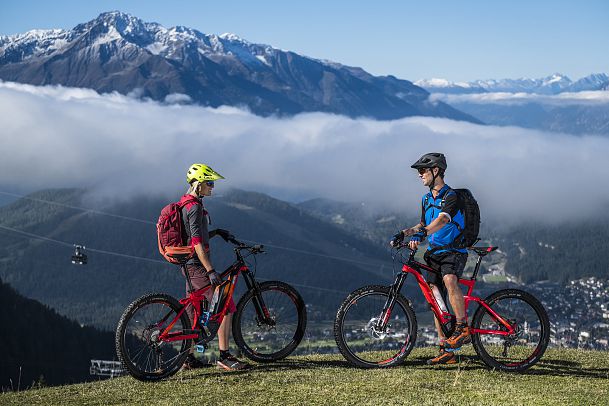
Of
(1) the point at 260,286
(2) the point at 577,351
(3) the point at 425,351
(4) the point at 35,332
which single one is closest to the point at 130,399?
(1) the point at 260,286

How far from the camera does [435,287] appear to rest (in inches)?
512

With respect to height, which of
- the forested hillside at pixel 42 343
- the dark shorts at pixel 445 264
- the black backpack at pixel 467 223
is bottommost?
the forested hillside at pixel 42 343

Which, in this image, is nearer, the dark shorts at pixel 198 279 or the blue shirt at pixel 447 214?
the blue shirt at pixel 447 214

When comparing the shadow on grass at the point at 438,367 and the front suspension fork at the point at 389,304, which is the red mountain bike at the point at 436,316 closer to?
the front suspension fork at the point at 389,304

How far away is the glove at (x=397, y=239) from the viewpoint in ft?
40.8

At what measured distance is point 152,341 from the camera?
1246cm

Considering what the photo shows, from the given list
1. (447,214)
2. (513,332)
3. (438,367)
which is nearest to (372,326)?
(438,367)

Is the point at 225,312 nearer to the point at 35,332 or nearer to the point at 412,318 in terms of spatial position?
the point at 412,318

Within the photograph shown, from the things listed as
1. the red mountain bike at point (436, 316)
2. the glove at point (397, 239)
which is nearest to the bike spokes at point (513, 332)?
the red mountain bike at point (436, 316)

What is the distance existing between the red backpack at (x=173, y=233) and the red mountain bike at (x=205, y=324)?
13cm

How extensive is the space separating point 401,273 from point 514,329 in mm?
2505

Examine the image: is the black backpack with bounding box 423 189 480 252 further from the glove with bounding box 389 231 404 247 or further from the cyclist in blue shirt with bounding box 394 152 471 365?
the glove with bounding box 389 231 404 247

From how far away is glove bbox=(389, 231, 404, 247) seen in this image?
12.4 metres

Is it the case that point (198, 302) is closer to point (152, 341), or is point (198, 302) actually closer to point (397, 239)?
point (152, 341)
